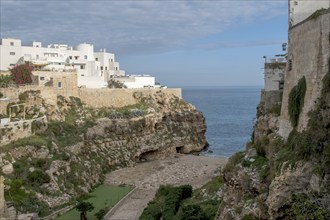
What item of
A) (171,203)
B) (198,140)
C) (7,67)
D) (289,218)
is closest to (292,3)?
(289,218)

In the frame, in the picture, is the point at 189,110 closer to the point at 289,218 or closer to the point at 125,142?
the point at 125,142

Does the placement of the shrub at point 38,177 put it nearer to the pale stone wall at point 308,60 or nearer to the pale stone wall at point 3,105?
the pale stone wall at point 3,105

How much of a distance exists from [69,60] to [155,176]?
3316 centimetres

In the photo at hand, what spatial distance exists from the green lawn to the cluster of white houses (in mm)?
21348

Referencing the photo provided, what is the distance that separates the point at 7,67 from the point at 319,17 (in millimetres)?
53445

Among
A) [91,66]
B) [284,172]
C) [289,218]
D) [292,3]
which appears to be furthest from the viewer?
[91,66]

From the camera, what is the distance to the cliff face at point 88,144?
108ft

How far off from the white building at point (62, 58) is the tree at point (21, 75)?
5.32 meters

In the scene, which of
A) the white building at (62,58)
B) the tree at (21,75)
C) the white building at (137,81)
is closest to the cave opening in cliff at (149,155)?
the white building at (62,58)

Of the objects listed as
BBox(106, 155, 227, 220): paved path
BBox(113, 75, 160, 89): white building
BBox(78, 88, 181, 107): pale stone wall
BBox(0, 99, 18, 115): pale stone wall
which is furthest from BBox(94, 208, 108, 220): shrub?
BBox(113, 75, 160, 89): white building

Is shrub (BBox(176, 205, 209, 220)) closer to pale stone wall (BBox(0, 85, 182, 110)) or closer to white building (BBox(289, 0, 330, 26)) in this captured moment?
white building (BBox(289, 0, 330, 26))

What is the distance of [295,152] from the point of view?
1630cm

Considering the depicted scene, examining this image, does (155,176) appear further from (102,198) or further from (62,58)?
(62,58)

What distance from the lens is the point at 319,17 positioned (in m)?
16.6
